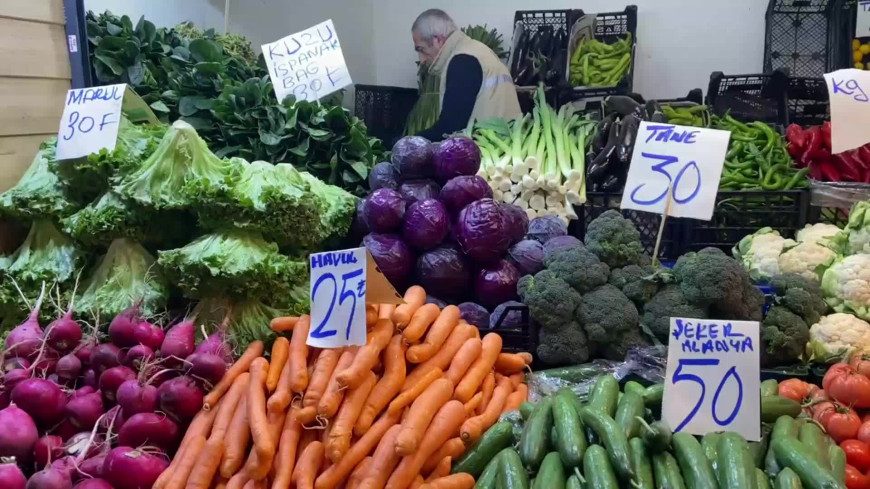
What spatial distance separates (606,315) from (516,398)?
34cm

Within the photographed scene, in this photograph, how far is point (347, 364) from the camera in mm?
1587

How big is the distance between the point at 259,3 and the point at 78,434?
4626mm

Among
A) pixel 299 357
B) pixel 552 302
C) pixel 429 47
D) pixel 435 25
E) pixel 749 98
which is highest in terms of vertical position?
pixel 435 25

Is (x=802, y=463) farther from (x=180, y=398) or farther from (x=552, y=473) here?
(x=180, y=398)

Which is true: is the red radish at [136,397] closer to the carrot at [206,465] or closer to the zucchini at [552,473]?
the carrot at [206,465]

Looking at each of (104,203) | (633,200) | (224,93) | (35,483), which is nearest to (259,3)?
(224,93)

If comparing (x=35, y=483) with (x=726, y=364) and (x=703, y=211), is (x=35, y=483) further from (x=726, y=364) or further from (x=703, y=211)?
(x=703, y=211)

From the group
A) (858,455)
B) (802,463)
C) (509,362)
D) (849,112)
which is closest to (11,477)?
(509,362)

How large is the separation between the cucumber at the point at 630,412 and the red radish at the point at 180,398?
0.94 metres

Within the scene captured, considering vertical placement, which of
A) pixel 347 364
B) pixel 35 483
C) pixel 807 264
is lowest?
pixel 35 483

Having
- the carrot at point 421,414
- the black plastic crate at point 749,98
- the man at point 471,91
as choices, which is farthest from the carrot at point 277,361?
the man at point 471,91

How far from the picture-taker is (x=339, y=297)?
62.8 inches

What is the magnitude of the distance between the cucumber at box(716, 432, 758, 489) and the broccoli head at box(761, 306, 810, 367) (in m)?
0.63

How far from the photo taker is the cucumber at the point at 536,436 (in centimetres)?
139
